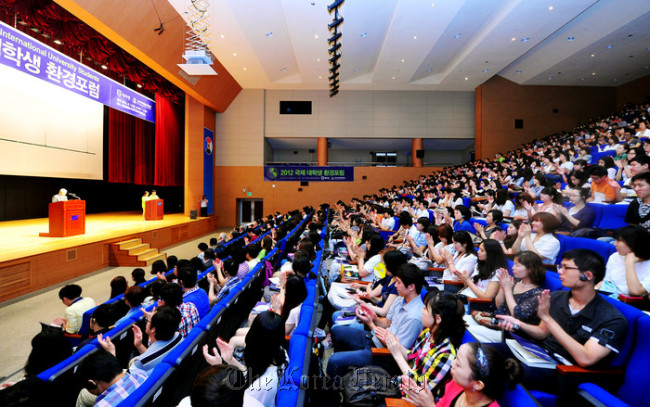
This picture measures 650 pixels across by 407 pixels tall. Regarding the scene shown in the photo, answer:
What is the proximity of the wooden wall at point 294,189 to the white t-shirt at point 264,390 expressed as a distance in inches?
455

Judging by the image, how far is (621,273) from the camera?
187 cm

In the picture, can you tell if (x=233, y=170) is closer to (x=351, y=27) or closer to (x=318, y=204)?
(x=318, y=204)

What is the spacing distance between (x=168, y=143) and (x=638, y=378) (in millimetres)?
11385

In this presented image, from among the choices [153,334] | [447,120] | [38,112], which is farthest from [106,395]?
[447,120]

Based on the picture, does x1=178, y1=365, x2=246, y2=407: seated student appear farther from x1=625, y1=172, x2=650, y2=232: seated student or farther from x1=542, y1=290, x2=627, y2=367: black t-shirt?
x1=625, y1=172, x2=650, y2=232: seated student

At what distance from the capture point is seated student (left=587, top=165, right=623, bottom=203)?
11.3ft

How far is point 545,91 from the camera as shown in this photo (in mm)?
11875

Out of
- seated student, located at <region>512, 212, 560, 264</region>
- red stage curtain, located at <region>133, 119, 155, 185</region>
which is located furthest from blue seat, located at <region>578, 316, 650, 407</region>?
red stage curtain, located at <region>133, 119, 155, 185</region>

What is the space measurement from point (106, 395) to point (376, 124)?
1227cm

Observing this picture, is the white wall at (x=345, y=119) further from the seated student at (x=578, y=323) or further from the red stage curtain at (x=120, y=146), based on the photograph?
the seated student at (x=578, y=323)

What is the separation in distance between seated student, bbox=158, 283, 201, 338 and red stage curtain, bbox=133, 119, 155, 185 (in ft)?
32.1

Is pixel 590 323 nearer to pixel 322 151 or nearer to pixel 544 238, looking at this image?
pixel 544 238

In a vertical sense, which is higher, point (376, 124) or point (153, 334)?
point (376, 124)

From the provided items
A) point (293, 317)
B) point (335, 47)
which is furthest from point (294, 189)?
point (293, 317)
